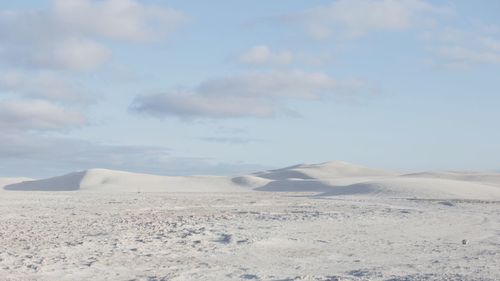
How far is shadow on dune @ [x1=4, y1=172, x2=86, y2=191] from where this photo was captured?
54862 millimetres

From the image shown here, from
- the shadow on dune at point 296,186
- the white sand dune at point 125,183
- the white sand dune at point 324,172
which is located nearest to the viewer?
the shadow on dune at point 296,186

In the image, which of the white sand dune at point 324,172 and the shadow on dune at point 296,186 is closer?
the shadow on dune at point 296,186

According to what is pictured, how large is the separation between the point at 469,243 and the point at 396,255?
233cm

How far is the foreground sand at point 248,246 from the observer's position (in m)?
10.9

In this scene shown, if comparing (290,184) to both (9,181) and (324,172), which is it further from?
(9,181)

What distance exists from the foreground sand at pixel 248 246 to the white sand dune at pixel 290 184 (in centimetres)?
1432

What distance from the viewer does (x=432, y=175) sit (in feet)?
212

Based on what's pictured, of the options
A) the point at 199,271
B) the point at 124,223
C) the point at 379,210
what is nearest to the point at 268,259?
the point at 199,271

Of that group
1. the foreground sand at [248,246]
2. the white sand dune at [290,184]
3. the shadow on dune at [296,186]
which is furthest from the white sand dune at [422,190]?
the foreground sand at [248,246]

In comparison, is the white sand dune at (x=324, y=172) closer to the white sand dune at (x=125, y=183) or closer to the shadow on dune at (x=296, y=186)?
the white sand dune at (x=125, y=183)

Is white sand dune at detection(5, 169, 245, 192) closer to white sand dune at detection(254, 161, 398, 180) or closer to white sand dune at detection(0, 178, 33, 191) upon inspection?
white sand dune at detection(0, 178, 33, 191)

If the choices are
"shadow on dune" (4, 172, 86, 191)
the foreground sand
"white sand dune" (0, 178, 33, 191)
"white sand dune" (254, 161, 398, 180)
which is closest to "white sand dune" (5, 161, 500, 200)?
"shadow on dune" (4, 172, 86, 191)

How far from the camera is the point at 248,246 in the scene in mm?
13445

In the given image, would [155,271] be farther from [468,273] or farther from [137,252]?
[468,273]
